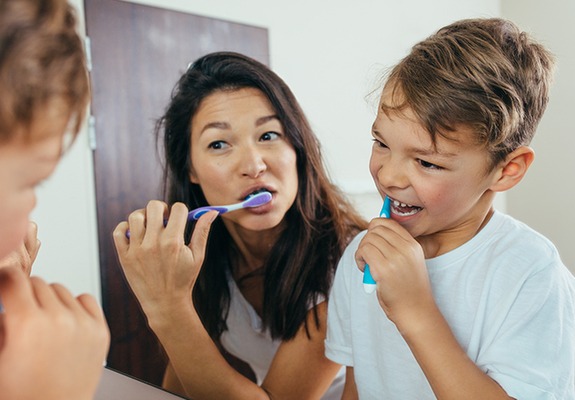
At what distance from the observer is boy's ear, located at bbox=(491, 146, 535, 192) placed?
0.58 m

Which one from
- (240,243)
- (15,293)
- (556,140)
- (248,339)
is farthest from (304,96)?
(15,293)

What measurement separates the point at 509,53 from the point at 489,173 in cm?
13

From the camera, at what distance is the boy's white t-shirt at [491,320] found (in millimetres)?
522

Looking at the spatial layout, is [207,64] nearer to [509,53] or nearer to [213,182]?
[213,182]

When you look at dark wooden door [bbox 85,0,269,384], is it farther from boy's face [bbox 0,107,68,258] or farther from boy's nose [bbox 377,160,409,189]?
boy's face [bbox 0,107,68,258]

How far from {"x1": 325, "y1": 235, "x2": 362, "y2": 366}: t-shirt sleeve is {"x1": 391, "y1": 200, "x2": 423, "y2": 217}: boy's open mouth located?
0.14m

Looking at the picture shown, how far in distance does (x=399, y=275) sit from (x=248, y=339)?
0.48 metres

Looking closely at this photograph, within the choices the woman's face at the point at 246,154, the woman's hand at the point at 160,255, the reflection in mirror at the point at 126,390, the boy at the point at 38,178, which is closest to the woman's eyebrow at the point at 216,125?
the woman's face at the point at 246,154

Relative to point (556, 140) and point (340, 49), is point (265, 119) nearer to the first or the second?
point (340, 49)

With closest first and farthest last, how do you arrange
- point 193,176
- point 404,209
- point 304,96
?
point 404,209 → point 193,176 → point 304,96

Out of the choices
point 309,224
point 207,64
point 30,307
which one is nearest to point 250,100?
point 207,64

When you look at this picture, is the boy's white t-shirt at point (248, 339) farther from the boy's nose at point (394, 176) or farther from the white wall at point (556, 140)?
the white wall at point (556, 140)

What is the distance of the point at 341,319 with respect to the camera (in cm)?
73

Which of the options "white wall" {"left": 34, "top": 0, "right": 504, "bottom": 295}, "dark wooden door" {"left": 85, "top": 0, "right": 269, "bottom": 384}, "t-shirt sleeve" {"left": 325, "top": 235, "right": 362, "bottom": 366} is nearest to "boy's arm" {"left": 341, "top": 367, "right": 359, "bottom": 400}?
"t-shirt sleeve" {"left": 325, "top": 235, "right": 362, "bottom": 366}
